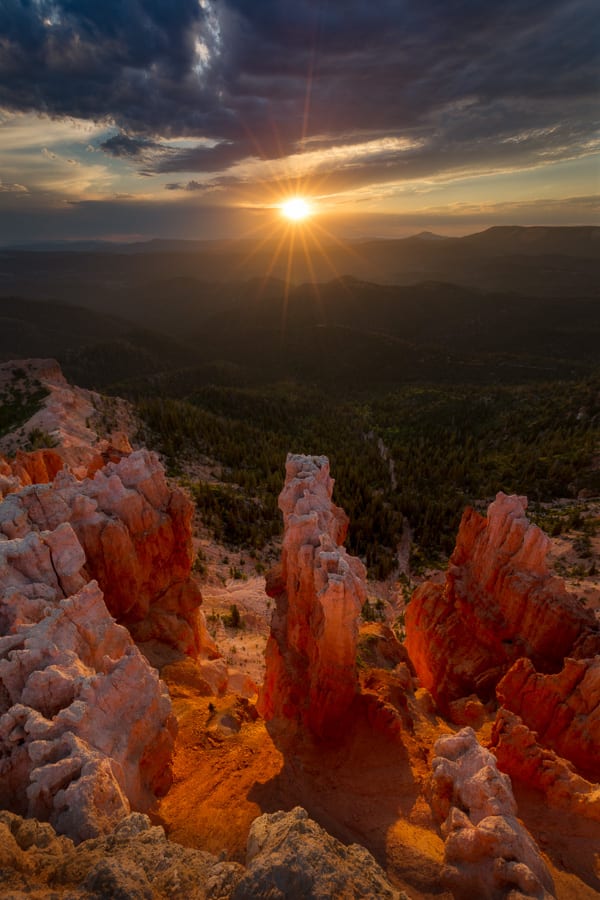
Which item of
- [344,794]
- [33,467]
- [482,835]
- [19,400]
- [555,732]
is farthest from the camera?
[19,400]

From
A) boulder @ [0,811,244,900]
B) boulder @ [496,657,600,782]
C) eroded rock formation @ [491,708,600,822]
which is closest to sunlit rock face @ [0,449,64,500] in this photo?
boulder @ [0,811,244,900]

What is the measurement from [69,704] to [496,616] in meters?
16.5

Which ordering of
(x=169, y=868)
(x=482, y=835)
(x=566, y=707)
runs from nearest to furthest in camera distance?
(x=169, y=868)
(x=482, y=835)
(x=566, y=707)

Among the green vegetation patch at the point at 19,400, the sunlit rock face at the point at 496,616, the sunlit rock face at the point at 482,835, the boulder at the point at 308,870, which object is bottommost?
the sunlit rock face at the point at 496,616

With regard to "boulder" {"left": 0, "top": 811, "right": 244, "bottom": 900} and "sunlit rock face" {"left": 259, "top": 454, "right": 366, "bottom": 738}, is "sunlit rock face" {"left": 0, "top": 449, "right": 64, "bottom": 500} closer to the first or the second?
"sunlit rock face" {"left": 259, "top": 454, "right": 366, "bottom": 738}

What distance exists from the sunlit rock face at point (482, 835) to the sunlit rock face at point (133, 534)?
12.5 metres

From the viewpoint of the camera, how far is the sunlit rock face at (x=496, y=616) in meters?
17.7

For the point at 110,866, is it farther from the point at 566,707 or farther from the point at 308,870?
the point at 566,707

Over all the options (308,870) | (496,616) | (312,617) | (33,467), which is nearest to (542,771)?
(496,616)

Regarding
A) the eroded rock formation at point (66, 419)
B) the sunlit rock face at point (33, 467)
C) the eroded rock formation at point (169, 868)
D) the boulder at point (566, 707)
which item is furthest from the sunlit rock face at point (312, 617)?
the sunlit rock face at point (33, 467)

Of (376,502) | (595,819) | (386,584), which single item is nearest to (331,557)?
(595,819)

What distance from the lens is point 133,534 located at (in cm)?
1945

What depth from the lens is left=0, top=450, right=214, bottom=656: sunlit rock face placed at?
54.1 feet

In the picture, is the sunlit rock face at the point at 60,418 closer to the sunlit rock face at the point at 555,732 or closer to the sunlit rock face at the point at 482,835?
the sunlit rock face at the point at 482,835
